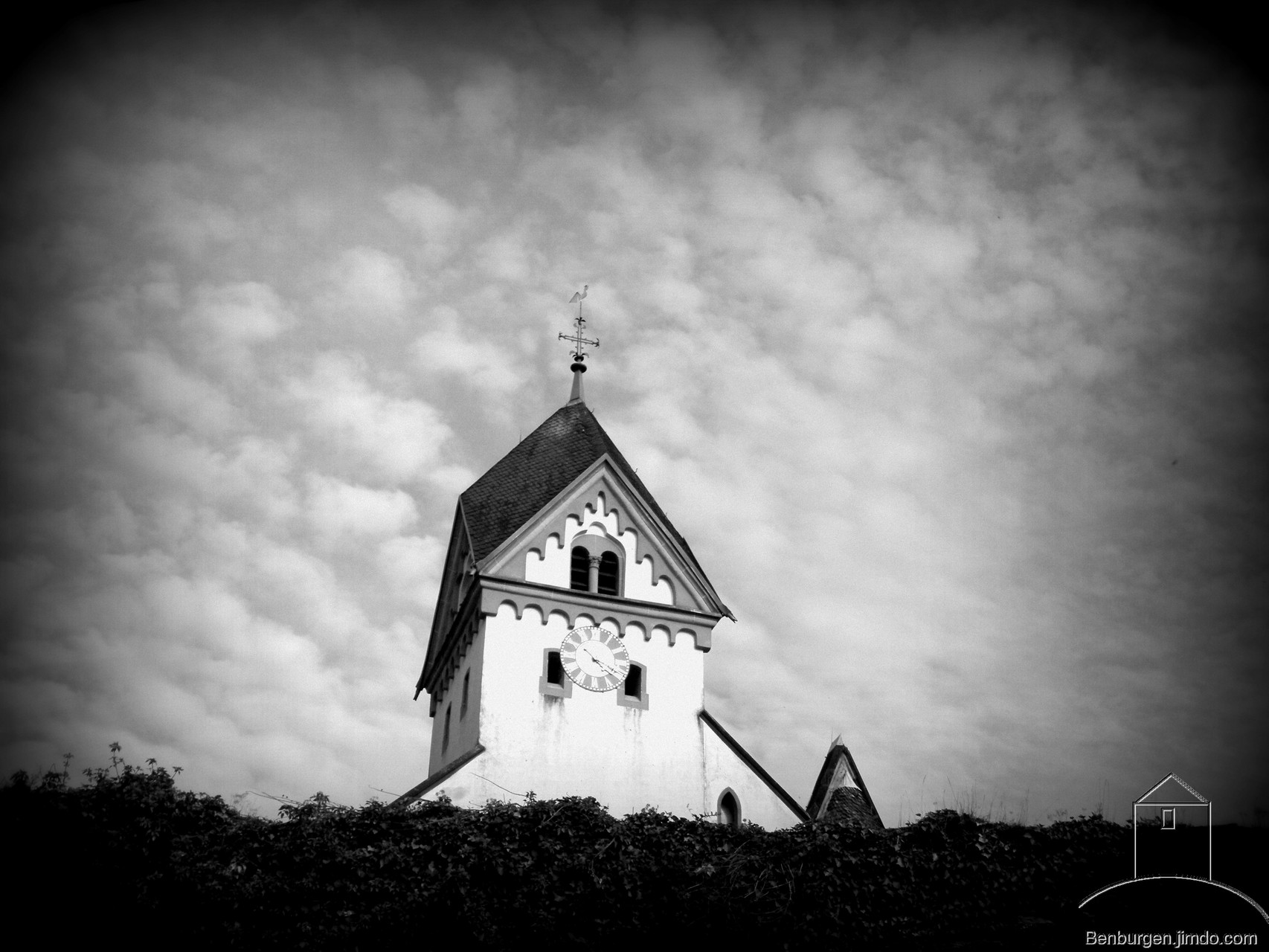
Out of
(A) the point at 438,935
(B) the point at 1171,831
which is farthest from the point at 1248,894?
(A) the point at 438,935

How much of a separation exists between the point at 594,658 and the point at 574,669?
2.04ft

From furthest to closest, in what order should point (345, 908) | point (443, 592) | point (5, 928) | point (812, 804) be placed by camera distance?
point (443, 592) < point (812, 804) < point (345, 908) < point (5, 928)

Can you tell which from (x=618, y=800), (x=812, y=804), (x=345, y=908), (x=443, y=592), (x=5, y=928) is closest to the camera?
(x=5, y=928)

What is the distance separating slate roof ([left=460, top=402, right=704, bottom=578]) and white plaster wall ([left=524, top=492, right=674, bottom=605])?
0.80m

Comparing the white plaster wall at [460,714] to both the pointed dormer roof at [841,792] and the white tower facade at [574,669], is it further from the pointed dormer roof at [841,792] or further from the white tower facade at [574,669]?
the pointed dormer roof at [841,792]

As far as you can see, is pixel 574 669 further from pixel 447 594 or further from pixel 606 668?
pixel 447 594

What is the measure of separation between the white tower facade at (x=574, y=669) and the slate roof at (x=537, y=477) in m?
0.06

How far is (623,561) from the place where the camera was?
32.7m

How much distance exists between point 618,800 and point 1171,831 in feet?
37.8

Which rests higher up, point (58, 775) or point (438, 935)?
point (58, 775)

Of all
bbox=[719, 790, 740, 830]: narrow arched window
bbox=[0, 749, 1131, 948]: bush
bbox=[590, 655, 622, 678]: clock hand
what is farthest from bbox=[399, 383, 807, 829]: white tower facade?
bbox=[0, 749, 1131, 948]: bush

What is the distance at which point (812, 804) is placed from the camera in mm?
31516

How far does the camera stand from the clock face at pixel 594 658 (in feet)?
101

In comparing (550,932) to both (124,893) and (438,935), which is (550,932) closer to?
(438,935)
